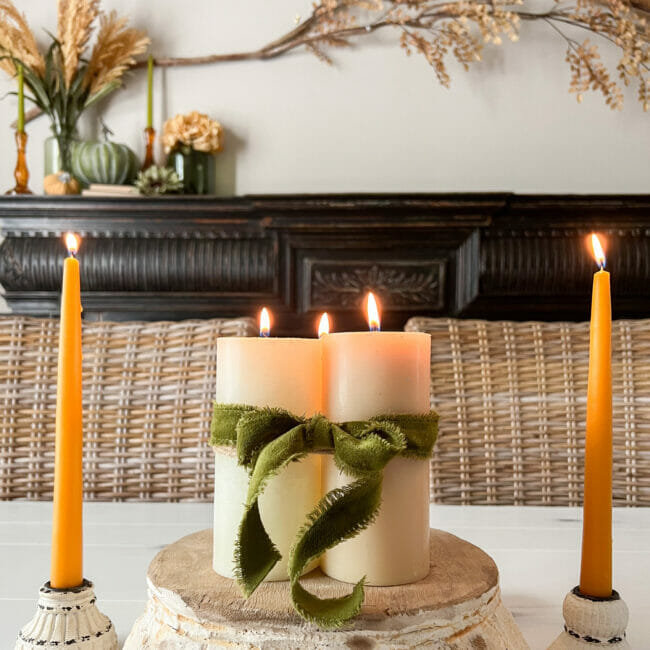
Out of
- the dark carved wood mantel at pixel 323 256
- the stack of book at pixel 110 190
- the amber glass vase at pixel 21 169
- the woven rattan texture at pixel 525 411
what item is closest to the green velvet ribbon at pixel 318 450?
the woven rattan texture at pixel 525 411

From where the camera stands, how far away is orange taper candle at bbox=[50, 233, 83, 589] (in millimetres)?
363

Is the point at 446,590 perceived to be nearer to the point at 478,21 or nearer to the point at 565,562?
the point at 565,562

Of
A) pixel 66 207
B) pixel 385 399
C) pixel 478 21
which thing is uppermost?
pixel 478 21

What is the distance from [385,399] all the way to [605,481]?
5.2 inches

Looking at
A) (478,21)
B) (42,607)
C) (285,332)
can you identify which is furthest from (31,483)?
(478,21)

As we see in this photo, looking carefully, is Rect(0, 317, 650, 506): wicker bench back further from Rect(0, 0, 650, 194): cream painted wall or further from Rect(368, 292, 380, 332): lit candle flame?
Rect(0, 0, 650, 194): cream painted wall

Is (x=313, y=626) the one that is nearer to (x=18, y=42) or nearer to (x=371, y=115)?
(x=371, y=115)

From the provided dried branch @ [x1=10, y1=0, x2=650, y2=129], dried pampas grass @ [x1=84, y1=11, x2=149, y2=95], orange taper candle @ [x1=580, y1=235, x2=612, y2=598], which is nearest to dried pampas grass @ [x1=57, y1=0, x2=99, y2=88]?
dried pampas grass @ [x1=84, y1=11, x2=149, y2=95]

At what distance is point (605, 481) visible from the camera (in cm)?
36

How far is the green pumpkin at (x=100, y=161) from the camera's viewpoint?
1.74 m

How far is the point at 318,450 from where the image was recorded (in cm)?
36

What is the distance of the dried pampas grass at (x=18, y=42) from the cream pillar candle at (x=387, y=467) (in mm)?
1749

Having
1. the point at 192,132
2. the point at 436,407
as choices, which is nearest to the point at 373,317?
the point at 436,407

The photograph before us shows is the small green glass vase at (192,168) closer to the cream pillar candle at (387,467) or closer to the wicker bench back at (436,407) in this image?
the wicker bench back at (436,407)
